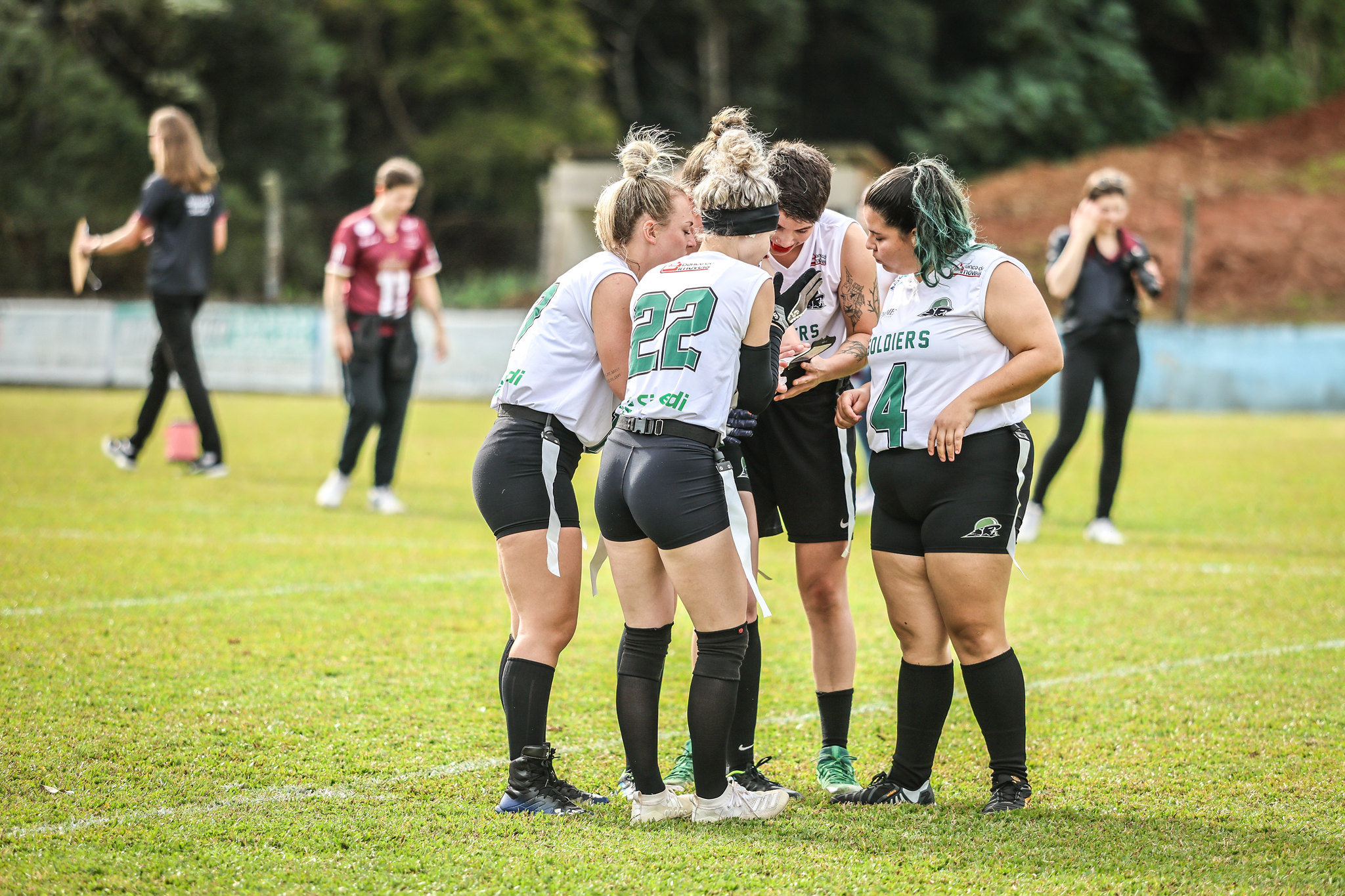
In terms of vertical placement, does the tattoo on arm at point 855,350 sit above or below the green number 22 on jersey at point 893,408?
above

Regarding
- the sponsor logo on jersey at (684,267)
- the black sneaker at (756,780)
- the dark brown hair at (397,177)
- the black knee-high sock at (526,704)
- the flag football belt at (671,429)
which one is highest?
the dark brown hair at (397,177)

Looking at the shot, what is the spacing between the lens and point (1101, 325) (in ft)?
26.8

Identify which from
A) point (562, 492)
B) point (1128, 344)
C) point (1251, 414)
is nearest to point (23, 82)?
point (1251, 414)

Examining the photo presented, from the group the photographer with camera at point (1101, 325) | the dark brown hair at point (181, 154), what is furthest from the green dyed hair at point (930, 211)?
the dark brown hair at point (181, 154)

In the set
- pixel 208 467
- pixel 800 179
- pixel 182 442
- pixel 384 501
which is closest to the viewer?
pixel 800 179

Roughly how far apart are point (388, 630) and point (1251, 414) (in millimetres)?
17621

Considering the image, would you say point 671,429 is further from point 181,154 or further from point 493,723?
point 181,154

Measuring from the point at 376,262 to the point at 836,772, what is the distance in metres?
6.14

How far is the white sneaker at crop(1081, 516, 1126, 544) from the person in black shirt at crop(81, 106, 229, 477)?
6428 mm

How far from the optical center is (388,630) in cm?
575

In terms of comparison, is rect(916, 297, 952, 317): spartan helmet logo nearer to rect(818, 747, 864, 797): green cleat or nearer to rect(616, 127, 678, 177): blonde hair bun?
rect(616, 127, 678, 177): blonde hair bun

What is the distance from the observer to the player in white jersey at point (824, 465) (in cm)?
411

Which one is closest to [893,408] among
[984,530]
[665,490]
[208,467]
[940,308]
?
[940,308]

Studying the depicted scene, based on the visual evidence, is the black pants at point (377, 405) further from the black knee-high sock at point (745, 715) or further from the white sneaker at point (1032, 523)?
the black knee-high sock at point (745, 715)
